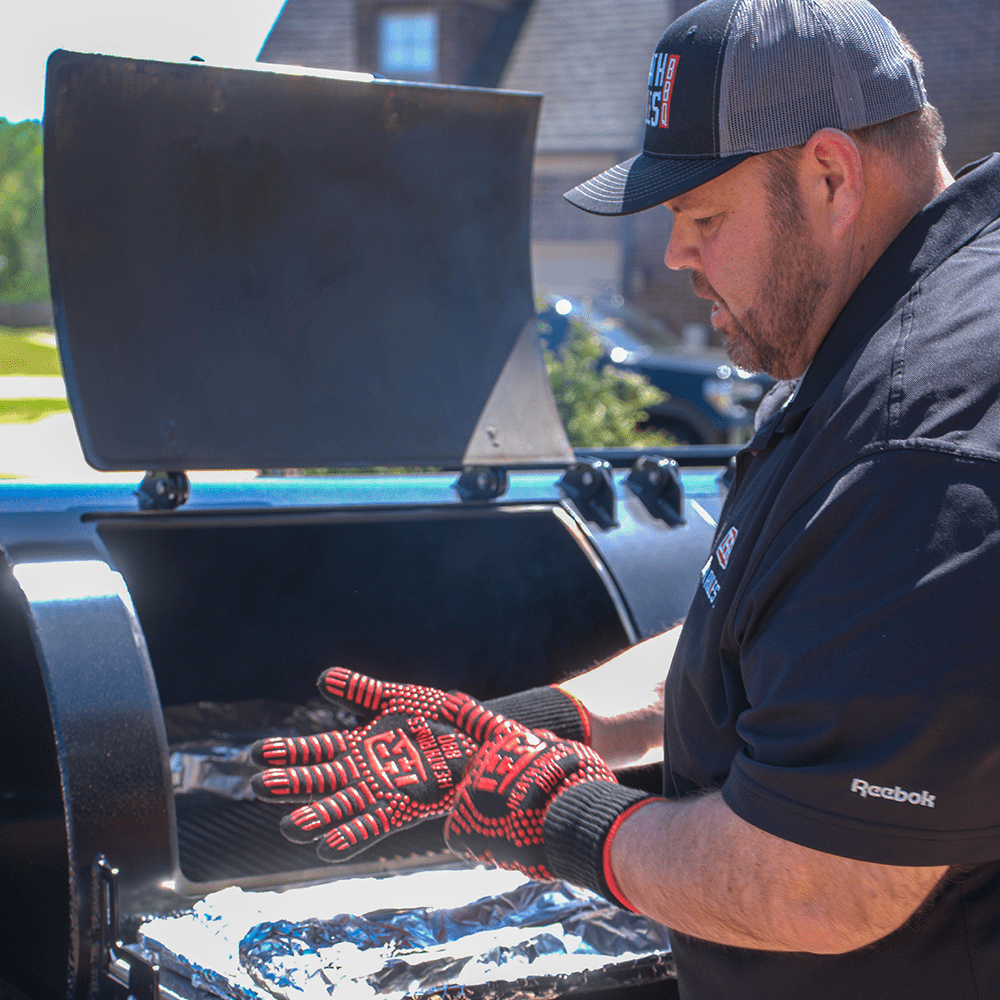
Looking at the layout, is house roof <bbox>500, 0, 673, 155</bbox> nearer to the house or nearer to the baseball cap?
the house

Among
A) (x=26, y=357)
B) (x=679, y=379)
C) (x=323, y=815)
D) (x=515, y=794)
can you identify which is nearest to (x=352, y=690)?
(x=323, y=815)

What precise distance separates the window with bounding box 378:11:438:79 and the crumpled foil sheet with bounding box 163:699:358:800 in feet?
50.3

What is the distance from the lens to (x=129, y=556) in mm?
2162

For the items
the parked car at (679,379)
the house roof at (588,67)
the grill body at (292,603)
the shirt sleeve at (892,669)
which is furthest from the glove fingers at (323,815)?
the house roof at (588,67)

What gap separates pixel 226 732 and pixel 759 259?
1804 mm

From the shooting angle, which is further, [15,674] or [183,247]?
[183,247]

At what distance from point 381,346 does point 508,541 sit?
51 centimetres

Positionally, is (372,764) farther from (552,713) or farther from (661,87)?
(661,87)

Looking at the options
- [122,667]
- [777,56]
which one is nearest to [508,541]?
[122,667]

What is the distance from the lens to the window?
16.2 m

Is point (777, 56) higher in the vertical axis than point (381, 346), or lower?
higher

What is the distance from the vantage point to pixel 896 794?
93 cm

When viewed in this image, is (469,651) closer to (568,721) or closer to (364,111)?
(568,721)

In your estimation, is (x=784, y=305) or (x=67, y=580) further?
(x=67, y=580)
